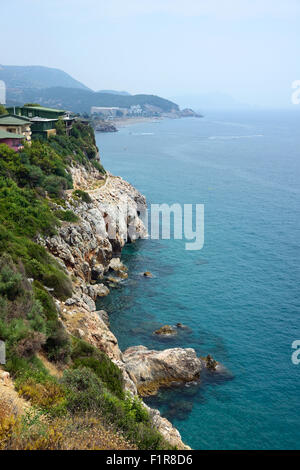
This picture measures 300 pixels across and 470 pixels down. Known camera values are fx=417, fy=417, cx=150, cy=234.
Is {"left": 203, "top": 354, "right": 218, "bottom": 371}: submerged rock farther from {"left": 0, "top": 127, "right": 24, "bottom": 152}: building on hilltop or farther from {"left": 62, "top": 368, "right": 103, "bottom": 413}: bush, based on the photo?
{"left": 0, "top": 127, "right": 24, "bottom": 152}: building on hilltop

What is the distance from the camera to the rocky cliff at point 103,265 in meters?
25.8

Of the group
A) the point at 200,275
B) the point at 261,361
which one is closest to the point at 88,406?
the point at 261,361

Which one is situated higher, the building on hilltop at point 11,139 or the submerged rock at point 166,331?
the building on hilltop at point 11,139

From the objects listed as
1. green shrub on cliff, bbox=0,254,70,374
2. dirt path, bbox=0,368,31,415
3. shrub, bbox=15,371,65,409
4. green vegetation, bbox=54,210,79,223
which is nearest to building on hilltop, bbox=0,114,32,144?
green vegetation, bbox=54,210,79,223

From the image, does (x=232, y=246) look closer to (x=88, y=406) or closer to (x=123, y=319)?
(x=123, y=319)

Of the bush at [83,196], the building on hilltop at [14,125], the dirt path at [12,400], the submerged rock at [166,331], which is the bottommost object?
the submerged rock at [166,331]

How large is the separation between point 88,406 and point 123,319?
23.8 meters

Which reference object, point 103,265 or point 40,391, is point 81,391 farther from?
point 103,265

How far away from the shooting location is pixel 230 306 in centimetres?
3884

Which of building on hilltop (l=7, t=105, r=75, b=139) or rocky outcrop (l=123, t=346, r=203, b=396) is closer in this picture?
rocky outcrop (l=123, t=346, r=203, b=396)

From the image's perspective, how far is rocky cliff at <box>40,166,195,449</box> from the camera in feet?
84.6

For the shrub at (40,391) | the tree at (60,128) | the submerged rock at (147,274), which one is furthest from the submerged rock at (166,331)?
the tree at (60,128)

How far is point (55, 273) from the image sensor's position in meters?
28.8

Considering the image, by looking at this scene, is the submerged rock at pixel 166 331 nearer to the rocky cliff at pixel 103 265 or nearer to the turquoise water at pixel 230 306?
the turquoise water at pixel 230 306
